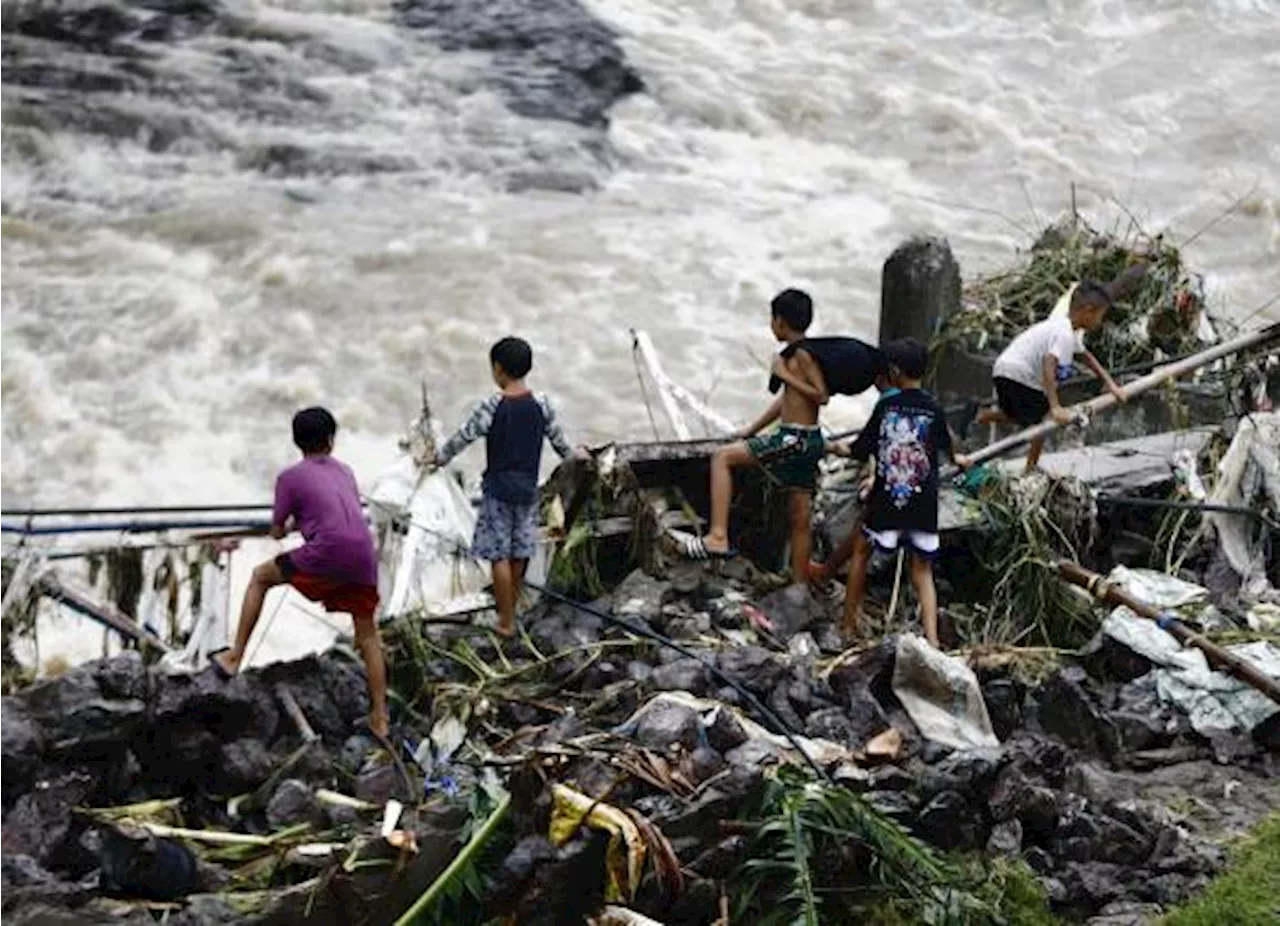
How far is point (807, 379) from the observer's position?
24.5 feet

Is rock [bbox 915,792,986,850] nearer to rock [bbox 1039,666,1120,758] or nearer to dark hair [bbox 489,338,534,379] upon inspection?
rock [bbox 1039,666,1120,758]

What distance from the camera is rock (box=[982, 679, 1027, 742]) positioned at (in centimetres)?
661

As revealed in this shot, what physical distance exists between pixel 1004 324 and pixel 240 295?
22.1 ft

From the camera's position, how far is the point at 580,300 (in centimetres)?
1502

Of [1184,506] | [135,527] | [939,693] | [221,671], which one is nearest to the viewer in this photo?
[221,671]

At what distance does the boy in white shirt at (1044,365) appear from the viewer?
832cm

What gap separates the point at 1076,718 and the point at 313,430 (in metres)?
2.86

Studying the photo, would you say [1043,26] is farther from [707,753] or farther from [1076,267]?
[707,753]

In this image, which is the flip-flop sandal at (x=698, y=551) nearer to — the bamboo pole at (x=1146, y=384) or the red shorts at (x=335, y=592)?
the bamboo pole at (x=1146, y=384)

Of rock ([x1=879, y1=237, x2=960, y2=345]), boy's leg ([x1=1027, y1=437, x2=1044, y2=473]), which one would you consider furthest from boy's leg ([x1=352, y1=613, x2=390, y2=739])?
rock ([x1=879, y1=237, x2=960, y2=345])

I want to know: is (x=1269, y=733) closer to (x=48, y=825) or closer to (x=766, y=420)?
(x=766, y=420)

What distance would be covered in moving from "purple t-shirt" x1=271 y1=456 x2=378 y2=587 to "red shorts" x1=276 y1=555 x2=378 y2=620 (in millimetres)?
25

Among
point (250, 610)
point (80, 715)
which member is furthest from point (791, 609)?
point (80, 715)

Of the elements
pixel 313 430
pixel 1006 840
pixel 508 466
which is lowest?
pixel 1006 840
